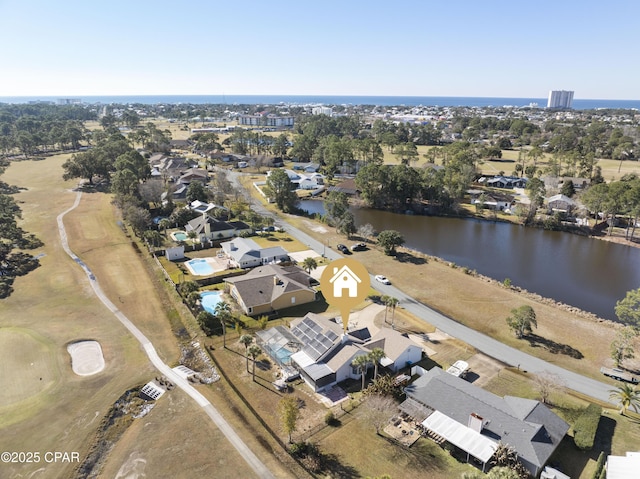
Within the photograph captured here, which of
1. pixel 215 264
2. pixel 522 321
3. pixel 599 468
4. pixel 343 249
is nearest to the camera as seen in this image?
pixel 599 468

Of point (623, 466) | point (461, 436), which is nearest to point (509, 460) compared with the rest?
point (461, 436)

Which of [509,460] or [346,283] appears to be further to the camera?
[346,283]

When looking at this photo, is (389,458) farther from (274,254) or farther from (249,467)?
(274,254)

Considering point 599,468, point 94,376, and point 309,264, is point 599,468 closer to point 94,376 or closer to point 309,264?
point 309,264

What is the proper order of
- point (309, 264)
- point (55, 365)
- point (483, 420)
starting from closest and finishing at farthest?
1. point (483, 420)
2. point (55, 365)
3. point (309, 264)

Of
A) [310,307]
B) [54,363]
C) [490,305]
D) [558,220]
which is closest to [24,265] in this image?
[54,363]

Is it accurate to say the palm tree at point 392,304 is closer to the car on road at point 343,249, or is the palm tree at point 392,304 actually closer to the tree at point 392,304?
the tree at point 392,304

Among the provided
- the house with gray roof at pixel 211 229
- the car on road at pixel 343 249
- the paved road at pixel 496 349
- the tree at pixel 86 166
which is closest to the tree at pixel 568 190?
the car on road at pixel 343 249
